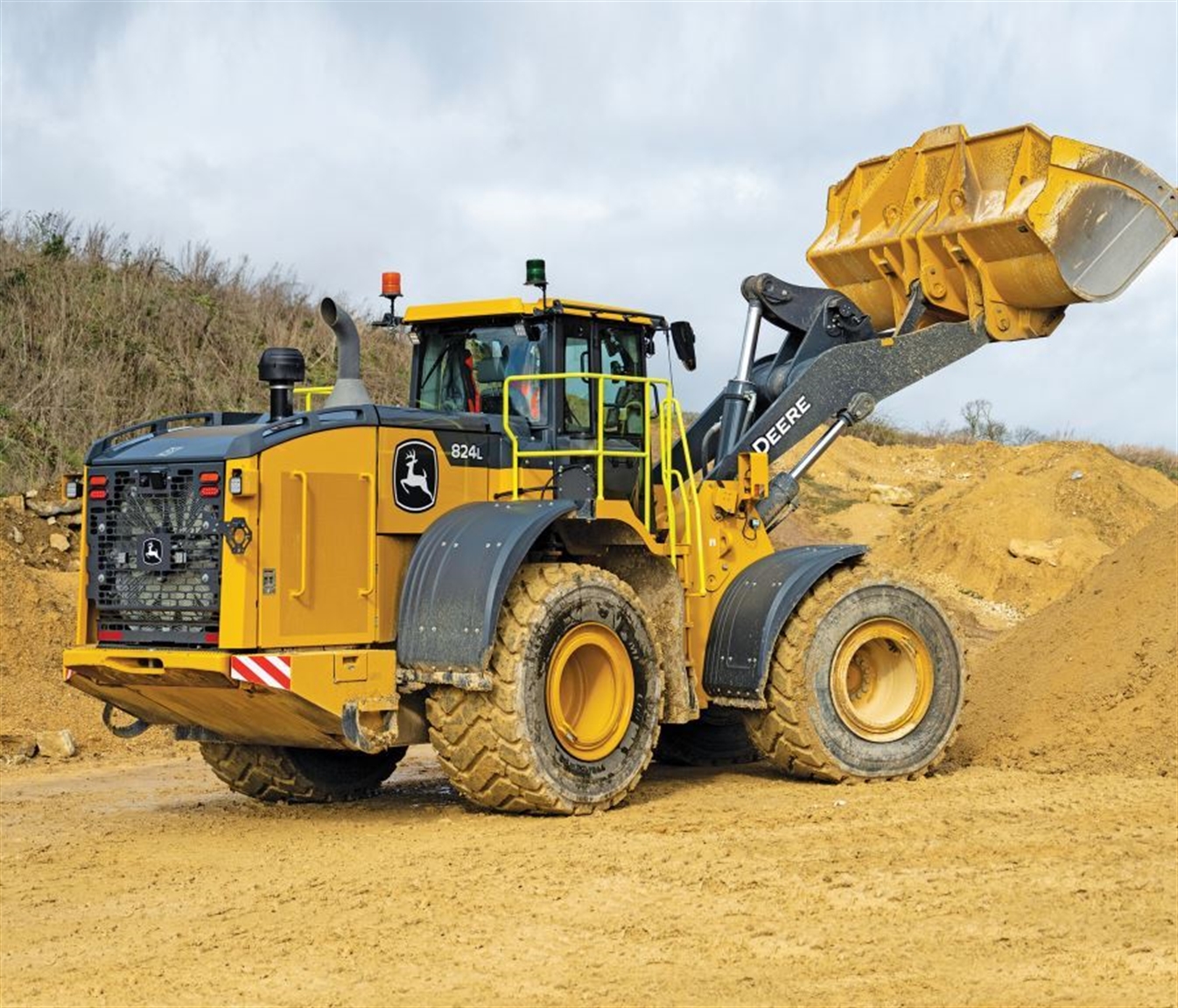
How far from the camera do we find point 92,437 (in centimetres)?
2150

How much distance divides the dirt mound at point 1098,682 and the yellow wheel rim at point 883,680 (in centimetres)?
93

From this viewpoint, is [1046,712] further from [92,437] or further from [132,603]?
[92,437]

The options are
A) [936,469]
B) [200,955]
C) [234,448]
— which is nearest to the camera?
[200,955]

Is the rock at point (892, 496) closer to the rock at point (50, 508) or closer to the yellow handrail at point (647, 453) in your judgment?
the rock at point (50, 508)

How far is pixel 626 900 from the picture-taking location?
814cm

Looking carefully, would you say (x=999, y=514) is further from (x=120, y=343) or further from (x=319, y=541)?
(x=319, y=541)

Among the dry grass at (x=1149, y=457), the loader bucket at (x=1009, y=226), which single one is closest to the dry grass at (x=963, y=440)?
the dry grass at (x=1149, y=457)

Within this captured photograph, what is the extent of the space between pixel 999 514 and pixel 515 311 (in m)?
17.9

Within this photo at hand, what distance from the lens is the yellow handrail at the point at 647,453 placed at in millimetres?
10852

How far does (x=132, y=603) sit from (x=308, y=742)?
1.29 metres

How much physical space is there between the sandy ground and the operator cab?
2.37 metres

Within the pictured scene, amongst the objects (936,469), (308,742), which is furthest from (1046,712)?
(936,469)

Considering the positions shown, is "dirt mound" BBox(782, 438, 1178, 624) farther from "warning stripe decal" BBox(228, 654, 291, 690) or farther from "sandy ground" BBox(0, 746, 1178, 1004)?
"warning stripe decal" BBox(228, 654, 291, 690)

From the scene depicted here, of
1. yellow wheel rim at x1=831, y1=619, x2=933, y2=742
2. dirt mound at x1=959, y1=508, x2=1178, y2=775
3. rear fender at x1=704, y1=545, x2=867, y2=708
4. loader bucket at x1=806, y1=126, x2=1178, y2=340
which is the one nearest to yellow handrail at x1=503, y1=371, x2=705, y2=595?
rear fender at x1=704, y1=545, x2=867, y2=708
